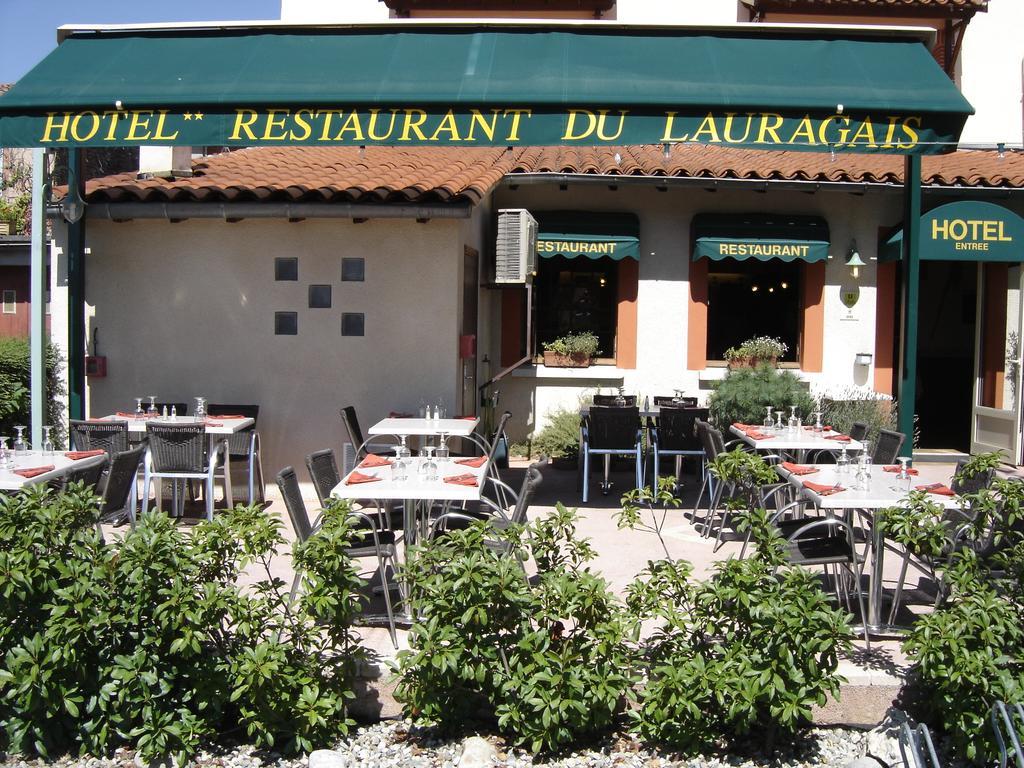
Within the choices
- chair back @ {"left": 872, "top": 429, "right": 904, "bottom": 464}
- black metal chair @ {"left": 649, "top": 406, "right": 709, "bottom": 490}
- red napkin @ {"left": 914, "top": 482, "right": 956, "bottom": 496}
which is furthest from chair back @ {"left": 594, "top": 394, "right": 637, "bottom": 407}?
red napkin @ {"left": 914, "top": 482, "right": 956, "bottom": 496}

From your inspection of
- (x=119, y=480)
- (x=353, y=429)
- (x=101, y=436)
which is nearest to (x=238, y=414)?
(x=353, y=429)

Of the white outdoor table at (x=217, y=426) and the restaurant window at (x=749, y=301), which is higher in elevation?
the restaurant window at (x=749, y=301)

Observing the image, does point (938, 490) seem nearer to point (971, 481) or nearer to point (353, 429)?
point (971, 481)

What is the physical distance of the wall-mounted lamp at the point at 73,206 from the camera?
9.23m

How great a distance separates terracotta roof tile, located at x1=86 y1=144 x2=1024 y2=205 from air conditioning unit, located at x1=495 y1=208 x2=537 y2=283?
18.7 inches

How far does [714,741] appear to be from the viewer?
4.63 metres

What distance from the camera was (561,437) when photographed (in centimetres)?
1184

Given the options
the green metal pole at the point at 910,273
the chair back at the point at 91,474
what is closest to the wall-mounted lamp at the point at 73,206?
the chair back at the point at 91,474

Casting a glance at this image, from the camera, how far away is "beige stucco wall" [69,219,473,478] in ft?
32.2

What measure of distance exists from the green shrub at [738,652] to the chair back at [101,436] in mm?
5004

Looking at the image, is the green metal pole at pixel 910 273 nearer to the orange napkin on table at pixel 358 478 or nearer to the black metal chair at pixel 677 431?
the black metal chair at pixel 677 431

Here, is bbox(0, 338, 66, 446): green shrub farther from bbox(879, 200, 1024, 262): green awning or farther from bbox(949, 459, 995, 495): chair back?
bbox(879, 200, 1024, 262): green awning

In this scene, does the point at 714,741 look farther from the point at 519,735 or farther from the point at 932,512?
the point at 932,512

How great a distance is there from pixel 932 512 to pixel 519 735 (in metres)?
2.24
